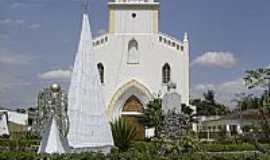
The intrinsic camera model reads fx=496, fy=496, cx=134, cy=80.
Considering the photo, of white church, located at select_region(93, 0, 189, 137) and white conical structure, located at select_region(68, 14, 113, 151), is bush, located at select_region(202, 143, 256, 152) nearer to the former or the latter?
white conical structure, located at select_region(68, 14, 113, 151)

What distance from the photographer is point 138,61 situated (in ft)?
134

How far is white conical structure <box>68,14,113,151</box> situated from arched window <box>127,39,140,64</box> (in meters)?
22.6

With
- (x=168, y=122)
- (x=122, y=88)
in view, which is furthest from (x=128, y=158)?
(x=122, y=88)

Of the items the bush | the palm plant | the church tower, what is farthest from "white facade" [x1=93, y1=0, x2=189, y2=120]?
the palm plant

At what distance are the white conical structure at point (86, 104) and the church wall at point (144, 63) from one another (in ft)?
72.8

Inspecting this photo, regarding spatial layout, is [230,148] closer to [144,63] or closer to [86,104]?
[86,104]

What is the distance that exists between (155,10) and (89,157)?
3110cm

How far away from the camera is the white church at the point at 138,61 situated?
4044cm

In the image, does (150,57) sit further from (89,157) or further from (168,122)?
(89,157)

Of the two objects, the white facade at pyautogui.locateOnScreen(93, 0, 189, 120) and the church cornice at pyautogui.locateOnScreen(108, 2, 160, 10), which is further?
the church cornice at pyautogui.locateOnScreen(108, 2, 160, 10)

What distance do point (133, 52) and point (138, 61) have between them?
99 cm

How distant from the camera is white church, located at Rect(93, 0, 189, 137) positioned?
4044cm

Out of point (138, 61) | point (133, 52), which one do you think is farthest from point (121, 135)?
Answer: point (133, 52)

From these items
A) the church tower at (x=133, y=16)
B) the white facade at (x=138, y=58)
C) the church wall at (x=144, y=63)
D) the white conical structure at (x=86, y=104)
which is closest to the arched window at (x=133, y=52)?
the white facade at (x=138, y=58)
